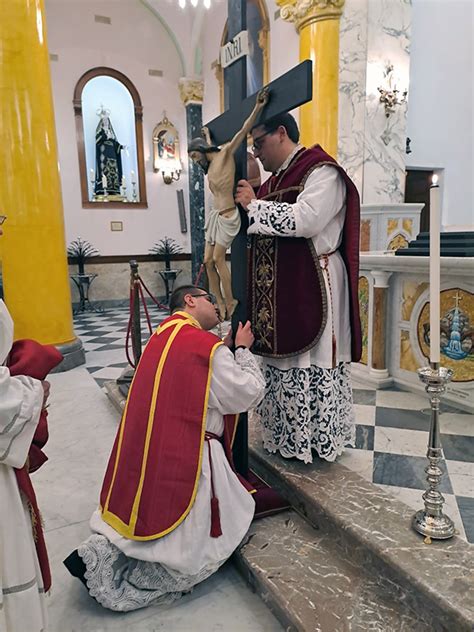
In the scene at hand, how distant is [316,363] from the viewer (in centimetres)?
229

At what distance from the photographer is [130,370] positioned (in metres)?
4.16

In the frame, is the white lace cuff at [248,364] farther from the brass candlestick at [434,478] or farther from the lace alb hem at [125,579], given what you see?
the lace alb hem at [125,579]

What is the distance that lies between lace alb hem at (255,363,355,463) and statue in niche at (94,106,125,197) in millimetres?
9452

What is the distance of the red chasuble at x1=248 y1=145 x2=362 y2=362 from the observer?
7.26 ft

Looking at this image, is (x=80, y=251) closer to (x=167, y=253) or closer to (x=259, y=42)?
(x=167, y=253)

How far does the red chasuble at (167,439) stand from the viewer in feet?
5.76

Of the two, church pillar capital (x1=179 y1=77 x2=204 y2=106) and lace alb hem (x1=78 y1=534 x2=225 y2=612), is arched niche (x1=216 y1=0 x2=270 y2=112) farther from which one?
lace alb hem (x1=78 y1=534 x2=225 y2=612)

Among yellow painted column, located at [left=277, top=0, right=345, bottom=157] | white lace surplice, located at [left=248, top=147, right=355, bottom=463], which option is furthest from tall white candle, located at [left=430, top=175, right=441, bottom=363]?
yellow painted column, located at [left=277, top=0, right=345, bottom=157]

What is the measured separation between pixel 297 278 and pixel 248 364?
548mm

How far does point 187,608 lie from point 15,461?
99cm

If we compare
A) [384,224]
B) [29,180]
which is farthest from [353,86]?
[29,180]

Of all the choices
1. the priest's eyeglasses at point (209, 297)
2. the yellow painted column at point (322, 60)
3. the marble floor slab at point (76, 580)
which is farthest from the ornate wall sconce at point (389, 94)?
the priest's eyeglasses at point (209, 297)

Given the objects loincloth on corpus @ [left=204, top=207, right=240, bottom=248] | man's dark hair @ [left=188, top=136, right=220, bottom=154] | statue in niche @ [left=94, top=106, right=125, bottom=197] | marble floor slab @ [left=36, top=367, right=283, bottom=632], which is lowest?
marble floor slab @ [left=36, top=367, right=283, bottom=632]

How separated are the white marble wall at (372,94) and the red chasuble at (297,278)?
491 centimetres
